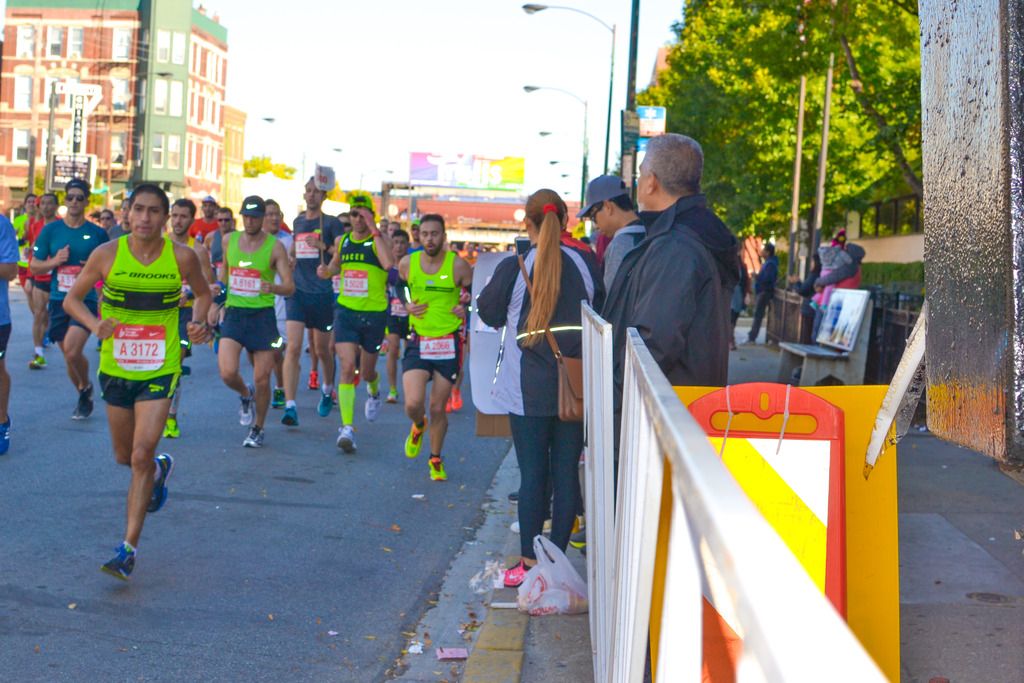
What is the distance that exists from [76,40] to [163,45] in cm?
506

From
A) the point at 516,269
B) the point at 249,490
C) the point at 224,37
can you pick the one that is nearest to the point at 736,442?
the point at 516,269

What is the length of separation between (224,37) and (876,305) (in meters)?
80.3

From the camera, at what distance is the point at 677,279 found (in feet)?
16.3

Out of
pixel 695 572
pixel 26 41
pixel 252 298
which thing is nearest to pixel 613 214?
pixel 252 298

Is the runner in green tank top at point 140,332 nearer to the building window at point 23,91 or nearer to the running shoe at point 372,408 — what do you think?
the running shoe at point 372,408

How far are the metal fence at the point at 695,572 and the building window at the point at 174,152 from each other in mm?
82194

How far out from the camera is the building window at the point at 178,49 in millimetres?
81062

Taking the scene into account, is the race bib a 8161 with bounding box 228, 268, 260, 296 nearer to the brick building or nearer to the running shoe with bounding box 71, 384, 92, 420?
the running shoe with bounding box 71, 384, 92, 420

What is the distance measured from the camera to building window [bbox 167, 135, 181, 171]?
82562 mm

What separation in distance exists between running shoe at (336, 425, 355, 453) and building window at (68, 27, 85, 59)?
7579cm

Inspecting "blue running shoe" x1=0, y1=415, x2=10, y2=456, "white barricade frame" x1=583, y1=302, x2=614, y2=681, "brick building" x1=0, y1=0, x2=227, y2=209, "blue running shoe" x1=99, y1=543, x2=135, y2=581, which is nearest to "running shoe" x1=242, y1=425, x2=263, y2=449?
"blue running shoe" x1=0, y1=415, x2=10, y2=456

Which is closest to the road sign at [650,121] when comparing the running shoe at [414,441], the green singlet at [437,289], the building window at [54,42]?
the green singlet at [437,289]

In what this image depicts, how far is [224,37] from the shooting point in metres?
89.5

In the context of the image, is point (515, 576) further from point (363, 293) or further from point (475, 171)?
point (475, 171)
